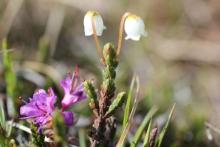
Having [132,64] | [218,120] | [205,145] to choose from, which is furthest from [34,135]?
[132,64]

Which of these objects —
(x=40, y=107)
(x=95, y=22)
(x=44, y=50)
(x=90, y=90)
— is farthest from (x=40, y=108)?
(x=44, y=50)

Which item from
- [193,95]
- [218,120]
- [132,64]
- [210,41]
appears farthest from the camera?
[210,41]

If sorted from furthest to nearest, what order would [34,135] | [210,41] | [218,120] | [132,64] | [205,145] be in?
[210,41], [132,64], [218,120], [205,145], [34,135]

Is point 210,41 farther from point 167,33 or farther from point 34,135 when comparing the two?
point 34,135

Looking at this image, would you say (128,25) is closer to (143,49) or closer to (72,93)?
(72,93)

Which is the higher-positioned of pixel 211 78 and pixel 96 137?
pixel 96 137

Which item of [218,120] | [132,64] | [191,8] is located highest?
[191,8]

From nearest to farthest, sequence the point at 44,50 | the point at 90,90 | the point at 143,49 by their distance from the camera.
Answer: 1. the point at 90,90
2. the point at 44,50
3. the point at 143,49

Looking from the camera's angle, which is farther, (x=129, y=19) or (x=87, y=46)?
(x=87, y=46)
